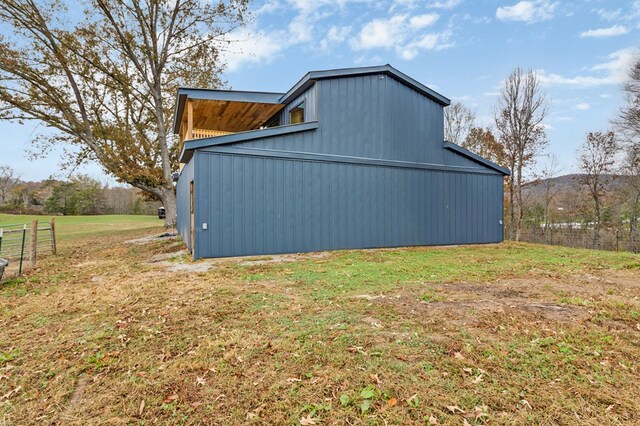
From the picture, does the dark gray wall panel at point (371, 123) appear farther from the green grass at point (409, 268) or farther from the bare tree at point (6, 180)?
the bare tree at point (6, 180)

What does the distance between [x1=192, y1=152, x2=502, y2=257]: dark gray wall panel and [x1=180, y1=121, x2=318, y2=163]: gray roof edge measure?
10.7 inches

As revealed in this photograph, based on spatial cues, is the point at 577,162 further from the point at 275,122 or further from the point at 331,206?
the point at 275,122

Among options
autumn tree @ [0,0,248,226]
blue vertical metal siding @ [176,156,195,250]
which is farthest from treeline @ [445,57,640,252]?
blue vertical metal siding @ [176,156,195,250]

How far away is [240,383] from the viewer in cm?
230

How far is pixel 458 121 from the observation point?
24047 mm

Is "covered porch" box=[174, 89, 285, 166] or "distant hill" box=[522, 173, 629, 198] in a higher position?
"covered porch" box=[174, 89, 285, 166]

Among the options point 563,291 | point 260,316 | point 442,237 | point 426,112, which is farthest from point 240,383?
point 426,112

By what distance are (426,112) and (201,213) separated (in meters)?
8.40

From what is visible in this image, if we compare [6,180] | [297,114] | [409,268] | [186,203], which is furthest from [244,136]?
[6,180]

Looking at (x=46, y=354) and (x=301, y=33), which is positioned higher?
(x=301, y=33)

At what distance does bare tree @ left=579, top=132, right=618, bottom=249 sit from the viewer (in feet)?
59.8

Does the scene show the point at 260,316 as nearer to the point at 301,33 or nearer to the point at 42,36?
the point at 301,33

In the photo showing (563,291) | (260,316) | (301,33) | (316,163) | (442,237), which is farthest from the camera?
(301,33)

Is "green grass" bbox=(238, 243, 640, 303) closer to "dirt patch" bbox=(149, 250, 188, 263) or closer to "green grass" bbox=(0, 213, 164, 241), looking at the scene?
"dirt patch" bbox=(149, 250, 188, 263)
